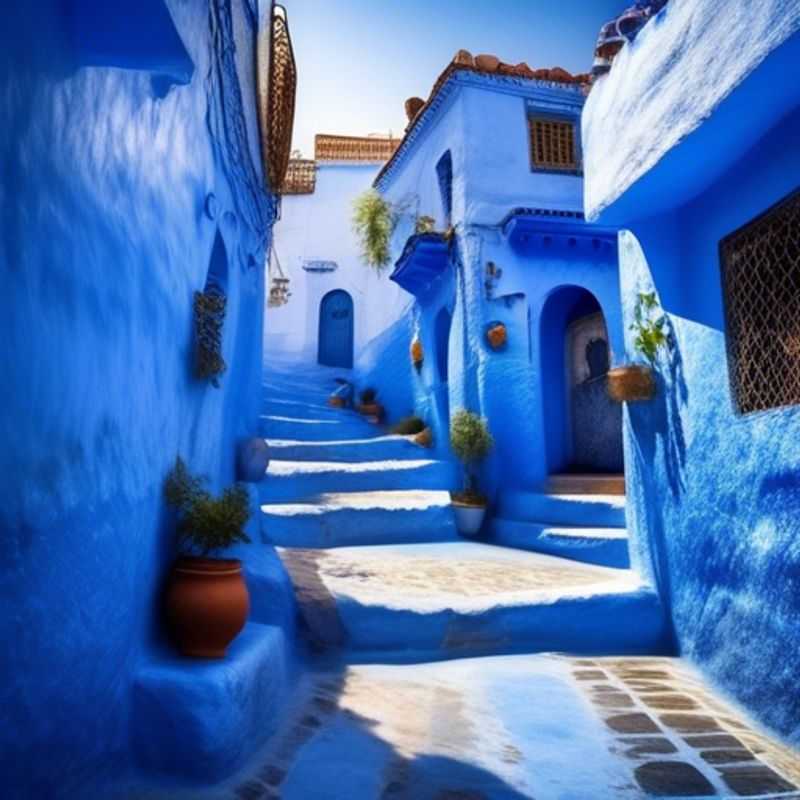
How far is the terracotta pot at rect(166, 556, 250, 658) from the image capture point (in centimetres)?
301

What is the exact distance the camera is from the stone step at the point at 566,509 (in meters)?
6.89

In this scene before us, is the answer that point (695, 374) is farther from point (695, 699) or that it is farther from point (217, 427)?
point (217, 427)

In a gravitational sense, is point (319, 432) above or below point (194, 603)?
above

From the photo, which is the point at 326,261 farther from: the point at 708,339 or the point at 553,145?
the point at 708,339

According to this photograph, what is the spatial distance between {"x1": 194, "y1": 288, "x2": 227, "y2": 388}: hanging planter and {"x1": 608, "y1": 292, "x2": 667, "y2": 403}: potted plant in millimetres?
3026

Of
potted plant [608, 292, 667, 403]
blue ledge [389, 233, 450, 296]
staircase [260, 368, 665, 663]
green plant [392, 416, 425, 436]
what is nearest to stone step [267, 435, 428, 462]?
staircase [260, 368, 665, 663]

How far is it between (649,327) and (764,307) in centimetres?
114

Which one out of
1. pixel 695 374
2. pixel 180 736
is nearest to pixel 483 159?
pixel 695 374

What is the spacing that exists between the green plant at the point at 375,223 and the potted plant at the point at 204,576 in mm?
9726

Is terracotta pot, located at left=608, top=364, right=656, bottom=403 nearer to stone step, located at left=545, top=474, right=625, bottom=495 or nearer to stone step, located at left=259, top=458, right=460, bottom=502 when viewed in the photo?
stone step, located at left=545, top=474, right=625, bottom=495

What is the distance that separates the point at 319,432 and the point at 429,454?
1.91m

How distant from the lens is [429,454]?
9.63m

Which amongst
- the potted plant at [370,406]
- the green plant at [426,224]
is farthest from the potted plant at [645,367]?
the potted plant at [370,406]

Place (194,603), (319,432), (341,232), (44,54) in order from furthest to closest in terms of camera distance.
→ (341,232) < (319,432) < (194,603) < (44,54)
